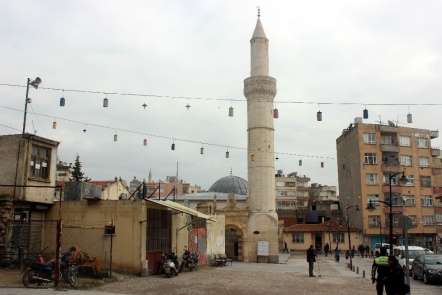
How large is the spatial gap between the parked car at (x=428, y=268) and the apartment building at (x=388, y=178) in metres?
34.8

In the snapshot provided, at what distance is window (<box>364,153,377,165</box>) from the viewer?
60.3 meters

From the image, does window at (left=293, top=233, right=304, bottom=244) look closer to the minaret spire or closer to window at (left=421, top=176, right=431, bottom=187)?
window at (left=421, top=176, right=431, bottom=187)

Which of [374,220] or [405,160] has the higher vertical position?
[405,160]

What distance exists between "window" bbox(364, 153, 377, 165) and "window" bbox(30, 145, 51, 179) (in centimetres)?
4565

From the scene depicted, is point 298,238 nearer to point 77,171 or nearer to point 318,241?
point 318,241

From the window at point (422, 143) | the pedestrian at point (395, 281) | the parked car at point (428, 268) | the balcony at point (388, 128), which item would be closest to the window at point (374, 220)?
the balcony at point (388, 128)

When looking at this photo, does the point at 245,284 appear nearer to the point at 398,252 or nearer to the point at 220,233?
the point at 398,252

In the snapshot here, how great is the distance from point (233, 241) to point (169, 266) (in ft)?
75.5

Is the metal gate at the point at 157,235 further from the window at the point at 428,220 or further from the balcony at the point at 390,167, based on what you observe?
the window at the point at 428,220

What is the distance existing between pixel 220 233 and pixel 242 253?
5694 millimetres

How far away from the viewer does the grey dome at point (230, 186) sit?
6519cm

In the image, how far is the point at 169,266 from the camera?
2175cm

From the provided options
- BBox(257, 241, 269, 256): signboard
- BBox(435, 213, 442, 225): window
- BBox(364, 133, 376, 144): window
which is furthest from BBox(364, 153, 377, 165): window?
BBox(257, 241, 269, 256): signboard

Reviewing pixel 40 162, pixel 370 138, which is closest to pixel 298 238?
pixel 370 138
